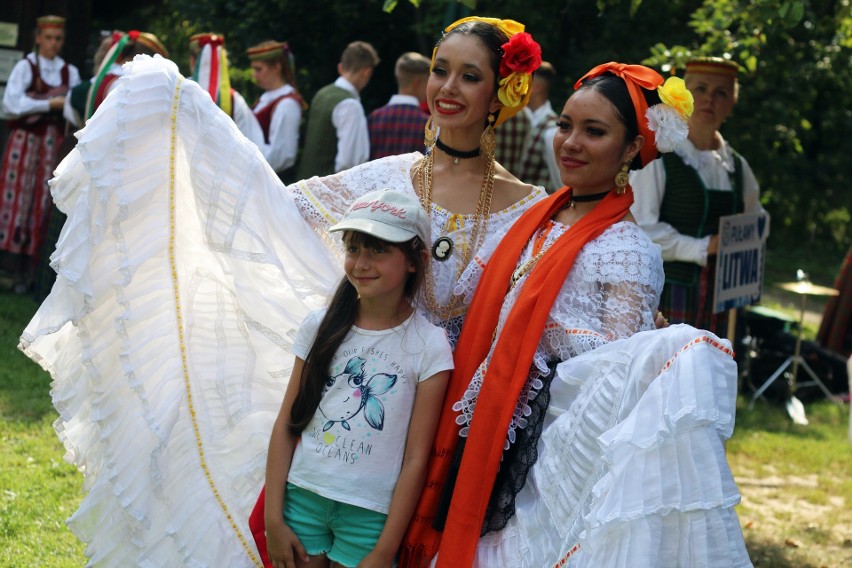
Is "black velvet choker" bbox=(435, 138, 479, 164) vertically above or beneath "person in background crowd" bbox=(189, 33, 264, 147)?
above

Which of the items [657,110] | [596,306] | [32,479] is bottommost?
[32,479]

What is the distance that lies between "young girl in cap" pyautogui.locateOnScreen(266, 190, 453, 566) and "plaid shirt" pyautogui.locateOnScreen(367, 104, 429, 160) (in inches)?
205

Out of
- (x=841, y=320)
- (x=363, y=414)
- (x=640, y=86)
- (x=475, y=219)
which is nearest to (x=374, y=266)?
(x=363, y=414)

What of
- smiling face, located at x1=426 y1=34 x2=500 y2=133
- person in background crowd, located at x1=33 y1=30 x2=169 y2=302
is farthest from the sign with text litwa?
person in background crowd, located at x1=33 y1=30 x2=169 y2=302

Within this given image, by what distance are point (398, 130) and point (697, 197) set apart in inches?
120

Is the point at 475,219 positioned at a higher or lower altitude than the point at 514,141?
higher

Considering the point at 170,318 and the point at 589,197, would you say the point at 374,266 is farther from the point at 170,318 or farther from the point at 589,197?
the point at 170,318

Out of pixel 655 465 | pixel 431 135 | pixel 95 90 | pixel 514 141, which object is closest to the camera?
pixel 655 465

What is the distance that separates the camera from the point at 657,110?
3002 mm

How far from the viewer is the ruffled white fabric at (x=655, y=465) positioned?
7.92 feet

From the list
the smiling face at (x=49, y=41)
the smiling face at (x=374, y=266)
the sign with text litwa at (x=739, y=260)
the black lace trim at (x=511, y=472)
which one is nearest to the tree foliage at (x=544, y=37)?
the smiling face at (x=49, y=41)

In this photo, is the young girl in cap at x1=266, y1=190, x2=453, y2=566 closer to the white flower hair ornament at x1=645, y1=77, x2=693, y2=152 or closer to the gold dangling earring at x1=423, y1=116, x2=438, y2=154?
the gold dangling earring at x1=423, y1=116, x2=438, y2=154

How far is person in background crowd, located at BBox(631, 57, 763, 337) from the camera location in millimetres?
5531

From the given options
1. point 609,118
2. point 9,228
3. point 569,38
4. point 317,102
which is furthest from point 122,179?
point 569,38
